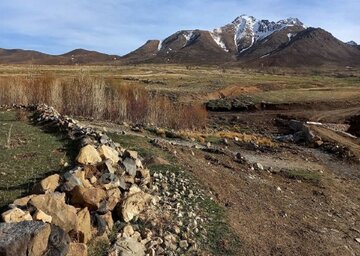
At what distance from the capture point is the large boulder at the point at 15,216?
20.5 feet

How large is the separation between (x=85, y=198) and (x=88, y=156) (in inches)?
103

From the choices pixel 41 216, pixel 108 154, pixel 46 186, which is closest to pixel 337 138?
pixel 108 154

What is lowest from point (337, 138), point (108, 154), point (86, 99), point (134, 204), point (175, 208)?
point (337, 138)

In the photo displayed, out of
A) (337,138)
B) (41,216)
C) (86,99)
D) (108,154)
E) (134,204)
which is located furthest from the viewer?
(86,99)

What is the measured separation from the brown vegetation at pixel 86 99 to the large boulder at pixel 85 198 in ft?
72.4

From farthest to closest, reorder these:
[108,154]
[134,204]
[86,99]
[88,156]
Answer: [86,99]
[108,154]
[88,156]
[134,204]

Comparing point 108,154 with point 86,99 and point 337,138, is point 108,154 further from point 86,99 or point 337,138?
point 337,138

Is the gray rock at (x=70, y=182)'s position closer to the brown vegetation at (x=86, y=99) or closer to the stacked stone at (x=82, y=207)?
the stacked stone at (x=82, y=207)

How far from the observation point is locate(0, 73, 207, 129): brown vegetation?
29984 mm

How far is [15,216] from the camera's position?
6320mm

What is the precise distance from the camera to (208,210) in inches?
392

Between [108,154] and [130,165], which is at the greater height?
[108,154]

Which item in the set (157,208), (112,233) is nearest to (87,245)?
(112,233)

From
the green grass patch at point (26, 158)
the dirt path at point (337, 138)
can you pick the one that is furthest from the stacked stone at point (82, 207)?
the dirt path at point (337, 138)
